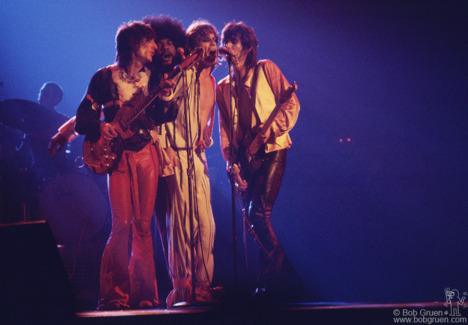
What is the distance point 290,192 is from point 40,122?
3303 millimetres

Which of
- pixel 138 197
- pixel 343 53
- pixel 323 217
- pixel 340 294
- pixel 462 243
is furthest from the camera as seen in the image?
pixel 343 53

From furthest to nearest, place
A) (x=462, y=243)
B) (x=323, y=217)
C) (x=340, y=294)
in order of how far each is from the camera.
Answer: (x=323, y=217)
(x=462, y=243)
(x=340, y=294)

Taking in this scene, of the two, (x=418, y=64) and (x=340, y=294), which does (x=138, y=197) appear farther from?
(x=418, y=64)

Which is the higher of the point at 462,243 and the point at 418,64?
the point at 418,64

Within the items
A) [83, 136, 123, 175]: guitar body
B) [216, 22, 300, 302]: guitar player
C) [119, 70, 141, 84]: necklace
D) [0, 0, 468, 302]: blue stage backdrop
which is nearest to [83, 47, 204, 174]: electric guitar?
[83, 136, 123, 175]: guitar body

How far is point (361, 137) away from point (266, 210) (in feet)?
7.06

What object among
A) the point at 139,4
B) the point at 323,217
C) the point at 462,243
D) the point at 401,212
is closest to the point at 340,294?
the point at 323,217

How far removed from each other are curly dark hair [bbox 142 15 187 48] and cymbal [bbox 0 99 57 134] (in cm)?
215

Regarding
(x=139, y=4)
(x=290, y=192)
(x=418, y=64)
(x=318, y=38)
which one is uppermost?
(x=139, y=4)

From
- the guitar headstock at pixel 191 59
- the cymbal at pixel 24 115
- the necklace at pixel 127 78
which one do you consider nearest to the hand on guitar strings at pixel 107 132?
the necklace at pixel 127 78

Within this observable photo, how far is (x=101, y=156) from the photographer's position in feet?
8.61

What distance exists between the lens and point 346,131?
14.5ft

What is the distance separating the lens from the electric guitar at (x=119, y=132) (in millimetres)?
2594

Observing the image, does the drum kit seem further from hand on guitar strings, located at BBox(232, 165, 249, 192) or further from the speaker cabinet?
the speaker cabinet
